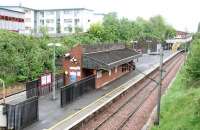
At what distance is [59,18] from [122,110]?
294 feet

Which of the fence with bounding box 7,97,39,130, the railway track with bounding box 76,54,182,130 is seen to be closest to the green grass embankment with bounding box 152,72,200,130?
the railway track with bounding box 76,54,182,130

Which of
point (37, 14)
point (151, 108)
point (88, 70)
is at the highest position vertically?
point (37, 14)

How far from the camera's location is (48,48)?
44.8 metres

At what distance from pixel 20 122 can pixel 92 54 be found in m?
17.0

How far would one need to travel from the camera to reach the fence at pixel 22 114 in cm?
2129

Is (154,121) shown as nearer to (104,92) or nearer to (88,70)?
(104,92)

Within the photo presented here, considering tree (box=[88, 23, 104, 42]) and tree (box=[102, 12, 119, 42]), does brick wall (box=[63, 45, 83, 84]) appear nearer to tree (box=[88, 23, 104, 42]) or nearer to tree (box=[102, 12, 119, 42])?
tree (box=[88, 23, 104, 42])

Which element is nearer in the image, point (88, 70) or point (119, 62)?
point (88, 70)

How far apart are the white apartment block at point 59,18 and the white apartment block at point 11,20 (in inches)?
1827

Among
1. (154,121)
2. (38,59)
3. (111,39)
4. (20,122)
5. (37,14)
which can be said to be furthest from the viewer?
(37,14)

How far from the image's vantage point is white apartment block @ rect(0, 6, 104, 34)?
365 feet

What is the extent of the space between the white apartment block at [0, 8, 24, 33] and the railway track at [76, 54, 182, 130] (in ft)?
84.0

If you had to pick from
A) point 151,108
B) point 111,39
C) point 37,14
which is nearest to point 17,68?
point 151,108

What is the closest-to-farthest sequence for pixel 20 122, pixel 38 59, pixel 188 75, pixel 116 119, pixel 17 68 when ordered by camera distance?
pixel 20 122
pixel 116 119
pixel 188 75
pixel 17 68
pixel 38 59
